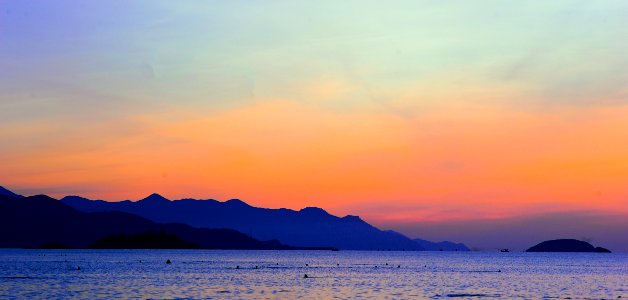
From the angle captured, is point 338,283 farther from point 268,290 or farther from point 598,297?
point 598,297

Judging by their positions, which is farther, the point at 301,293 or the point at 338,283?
the point at 338,283

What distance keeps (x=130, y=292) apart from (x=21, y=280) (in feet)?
116

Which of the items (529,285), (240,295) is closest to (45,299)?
(240,295)

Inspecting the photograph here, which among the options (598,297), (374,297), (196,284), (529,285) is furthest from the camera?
(529,285)

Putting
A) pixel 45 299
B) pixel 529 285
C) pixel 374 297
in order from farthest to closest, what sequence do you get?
pixel 529 285, pixel 374 297, pixel 45 299

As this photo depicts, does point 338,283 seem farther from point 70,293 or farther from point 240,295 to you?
point 70,293

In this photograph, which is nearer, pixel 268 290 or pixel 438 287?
pixel 268 290

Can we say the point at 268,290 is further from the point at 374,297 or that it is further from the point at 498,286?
the point at 498,286

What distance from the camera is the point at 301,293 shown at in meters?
106

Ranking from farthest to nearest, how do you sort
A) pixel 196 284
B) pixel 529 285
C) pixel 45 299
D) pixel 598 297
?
pixel 529 285, pixel 196 284, pixel 598 297, pixel 45 299

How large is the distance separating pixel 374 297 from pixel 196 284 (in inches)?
1362

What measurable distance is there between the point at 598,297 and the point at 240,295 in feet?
156

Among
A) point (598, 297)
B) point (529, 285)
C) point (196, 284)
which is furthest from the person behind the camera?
point (529, 285)

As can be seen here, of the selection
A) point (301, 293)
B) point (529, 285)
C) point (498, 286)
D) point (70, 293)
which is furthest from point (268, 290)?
point (529, 285)
